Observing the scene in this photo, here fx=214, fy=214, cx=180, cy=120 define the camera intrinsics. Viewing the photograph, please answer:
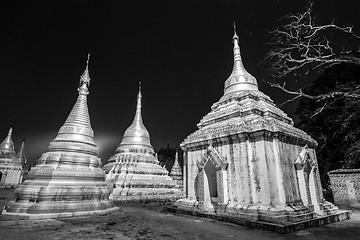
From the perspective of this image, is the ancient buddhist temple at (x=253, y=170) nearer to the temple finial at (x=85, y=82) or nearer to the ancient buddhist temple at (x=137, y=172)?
the temple finial at (x=85, y=82)

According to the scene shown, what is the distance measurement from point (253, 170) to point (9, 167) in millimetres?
43252

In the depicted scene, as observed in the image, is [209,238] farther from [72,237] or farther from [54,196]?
[54,196]

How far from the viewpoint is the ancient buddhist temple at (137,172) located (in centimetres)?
1812

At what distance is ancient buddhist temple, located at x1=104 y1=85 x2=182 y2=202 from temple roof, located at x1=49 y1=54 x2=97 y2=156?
7.07m

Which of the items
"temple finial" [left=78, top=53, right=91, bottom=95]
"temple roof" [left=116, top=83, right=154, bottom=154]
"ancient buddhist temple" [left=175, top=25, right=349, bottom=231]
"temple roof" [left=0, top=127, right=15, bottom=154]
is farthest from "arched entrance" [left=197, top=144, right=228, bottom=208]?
→ "temple roof" [left=0, top=127, right=15, bottom=154]

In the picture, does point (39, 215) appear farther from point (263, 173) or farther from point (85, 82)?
point (263, 173)

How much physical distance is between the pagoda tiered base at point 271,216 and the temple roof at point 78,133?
6.76 m

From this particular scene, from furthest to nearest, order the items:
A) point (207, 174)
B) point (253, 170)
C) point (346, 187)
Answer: point (346, 187) < point (207, 174) < point (253, 170)

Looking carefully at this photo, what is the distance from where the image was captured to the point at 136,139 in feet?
73.4

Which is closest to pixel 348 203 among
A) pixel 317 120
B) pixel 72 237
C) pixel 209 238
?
pixel 317 120

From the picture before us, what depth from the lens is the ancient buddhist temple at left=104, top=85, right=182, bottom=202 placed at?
18.1 metres

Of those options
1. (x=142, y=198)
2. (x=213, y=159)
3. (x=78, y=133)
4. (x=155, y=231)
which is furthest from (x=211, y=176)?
(x=142, y=198)

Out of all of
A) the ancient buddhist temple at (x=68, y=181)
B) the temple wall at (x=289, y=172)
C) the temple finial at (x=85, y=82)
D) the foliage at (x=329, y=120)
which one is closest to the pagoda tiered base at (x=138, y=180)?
the ancient buddhist temple at (x=68, y=181)

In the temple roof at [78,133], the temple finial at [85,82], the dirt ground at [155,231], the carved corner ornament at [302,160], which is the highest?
the temple finial at [85,82]
